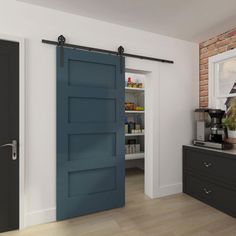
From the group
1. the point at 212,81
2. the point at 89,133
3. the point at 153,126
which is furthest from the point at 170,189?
the point at 212,81

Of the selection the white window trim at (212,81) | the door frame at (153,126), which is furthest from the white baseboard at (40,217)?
the white window trim at (212,81)

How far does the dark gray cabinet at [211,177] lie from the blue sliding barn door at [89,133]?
116 cm

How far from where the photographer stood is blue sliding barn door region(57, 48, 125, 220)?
2.36 metres

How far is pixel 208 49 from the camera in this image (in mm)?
3248

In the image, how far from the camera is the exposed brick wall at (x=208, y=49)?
9.57 feet

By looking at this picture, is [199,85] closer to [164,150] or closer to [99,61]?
[164,150]

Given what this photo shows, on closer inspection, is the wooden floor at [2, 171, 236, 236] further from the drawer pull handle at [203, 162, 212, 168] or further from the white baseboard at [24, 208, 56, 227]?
the drawer pull handle at [203, 162, 212, 168]

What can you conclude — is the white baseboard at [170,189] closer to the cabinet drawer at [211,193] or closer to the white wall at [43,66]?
the cabinet drawer at [211,193]

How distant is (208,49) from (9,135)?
3229 millimetres

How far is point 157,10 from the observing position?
2.36m

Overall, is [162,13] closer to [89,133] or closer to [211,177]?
[89,133]

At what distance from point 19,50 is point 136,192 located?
2.69m

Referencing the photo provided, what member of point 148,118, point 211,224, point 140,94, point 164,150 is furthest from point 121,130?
point 140,94

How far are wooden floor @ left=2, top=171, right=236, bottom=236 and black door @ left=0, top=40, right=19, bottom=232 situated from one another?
235 mm
